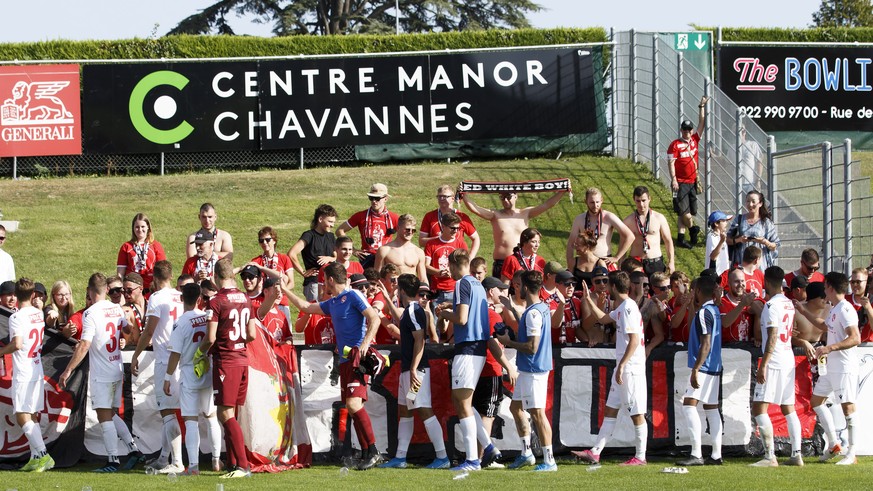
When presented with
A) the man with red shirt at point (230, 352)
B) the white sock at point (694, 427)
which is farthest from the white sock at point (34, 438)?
the white sock at point (694, 427)

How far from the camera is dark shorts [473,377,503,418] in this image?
1073 centimetres

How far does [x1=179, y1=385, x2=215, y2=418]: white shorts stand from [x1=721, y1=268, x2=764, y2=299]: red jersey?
519 cm

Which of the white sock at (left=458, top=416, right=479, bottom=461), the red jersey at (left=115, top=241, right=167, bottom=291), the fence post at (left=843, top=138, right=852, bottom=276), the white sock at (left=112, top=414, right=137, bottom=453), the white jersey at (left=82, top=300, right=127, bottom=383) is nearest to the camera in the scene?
the white sock at (left=458, top=416, right=479, bottom=461)

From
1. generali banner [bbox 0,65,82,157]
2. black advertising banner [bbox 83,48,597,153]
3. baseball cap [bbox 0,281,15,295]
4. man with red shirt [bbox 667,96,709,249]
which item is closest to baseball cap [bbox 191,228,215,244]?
baseball cap [bbox 0,281,15,295]

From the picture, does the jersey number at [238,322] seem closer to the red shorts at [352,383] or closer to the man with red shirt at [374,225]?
the red shorts at [352,383]

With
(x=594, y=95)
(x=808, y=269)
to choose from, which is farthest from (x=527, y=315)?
(x=594, y=95)

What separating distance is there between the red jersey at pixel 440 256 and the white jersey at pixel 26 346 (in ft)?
14.5

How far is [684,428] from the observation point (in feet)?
35.8

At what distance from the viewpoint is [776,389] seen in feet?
34.2

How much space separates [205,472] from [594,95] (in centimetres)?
1327

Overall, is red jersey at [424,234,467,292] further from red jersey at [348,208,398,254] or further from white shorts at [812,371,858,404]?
white shorts at [812,371,858,404]

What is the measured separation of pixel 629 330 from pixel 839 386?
2188mm

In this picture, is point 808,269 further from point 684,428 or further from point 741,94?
point 741,94

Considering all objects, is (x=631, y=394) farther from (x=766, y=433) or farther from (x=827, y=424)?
(x=827, y=424)
